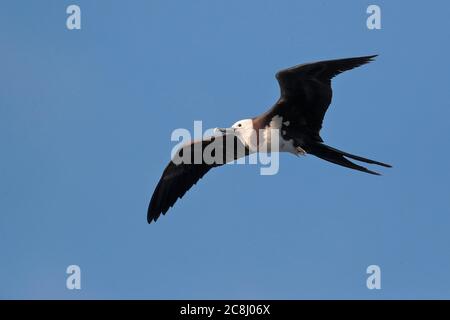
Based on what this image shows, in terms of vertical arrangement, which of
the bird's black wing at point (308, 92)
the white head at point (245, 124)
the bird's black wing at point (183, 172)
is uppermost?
the bird's black wing at point (308, 92)

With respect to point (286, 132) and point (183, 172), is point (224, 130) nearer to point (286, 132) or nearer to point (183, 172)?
point (286, 132)

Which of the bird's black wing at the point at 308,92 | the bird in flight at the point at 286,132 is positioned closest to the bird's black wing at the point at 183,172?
the bird in flight at the point at 286,132

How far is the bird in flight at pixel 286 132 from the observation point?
31.1ft

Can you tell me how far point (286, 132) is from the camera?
9922mm

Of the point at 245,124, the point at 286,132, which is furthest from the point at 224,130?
the point at 286,132

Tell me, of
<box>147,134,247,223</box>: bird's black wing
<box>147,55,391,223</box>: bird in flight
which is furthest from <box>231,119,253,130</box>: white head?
<box>147,134,247,223</box>: bird's black wing

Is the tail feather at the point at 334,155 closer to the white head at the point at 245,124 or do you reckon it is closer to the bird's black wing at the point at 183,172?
the white head at the point at 245,124

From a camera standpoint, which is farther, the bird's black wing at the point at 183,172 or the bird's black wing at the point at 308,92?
the bird's black wing at the point at 183,172

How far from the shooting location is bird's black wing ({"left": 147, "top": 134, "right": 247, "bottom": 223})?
10641 mm
